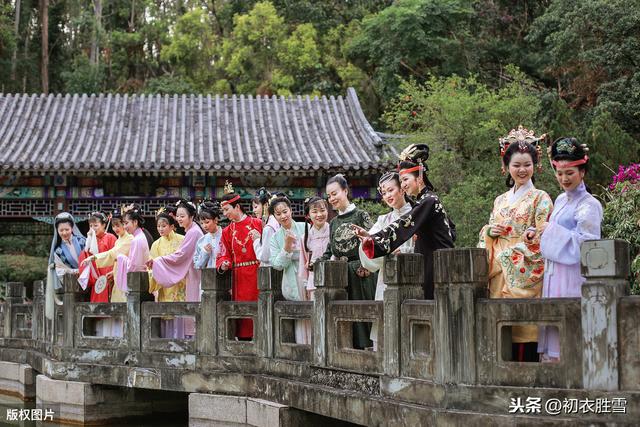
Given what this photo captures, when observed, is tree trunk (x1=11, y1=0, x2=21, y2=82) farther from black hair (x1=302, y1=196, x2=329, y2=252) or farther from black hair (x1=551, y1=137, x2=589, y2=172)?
black hair (x1=551, y1=137, x2=589, y2=172)

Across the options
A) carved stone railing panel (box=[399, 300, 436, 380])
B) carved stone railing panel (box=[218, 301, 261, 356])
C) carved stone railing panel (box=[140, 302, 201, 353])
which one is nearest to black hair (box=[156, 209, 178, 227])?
carved stone railing panel (box=[140, 302, 201, 353])

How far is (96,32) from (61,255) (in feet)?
79.7

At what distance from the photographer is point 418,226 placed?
674 centimetres

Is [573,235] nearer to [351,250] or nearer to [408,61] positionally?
[351,250]

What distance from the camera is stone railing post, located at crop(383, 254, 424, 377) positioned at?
21.5ft

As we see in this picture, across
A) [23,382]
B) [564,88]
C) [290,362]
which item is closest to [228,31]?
[564,88]

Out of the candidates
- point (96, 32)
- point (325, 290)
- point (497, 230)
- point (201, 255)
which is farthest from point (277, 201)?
point (96, 32)

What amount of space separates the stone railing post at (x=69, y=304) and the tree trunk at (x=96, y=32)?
81.3 ft

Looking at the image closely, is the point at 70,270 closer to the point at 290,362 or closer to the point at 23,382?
the point at 23,382

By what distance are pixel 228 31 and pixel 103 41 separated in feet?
15.9

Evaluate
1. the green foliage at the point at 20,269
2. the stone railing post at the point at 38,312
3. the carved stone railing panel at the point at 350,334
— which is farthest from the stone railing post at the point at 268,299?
the green foliage at the point at 20,269

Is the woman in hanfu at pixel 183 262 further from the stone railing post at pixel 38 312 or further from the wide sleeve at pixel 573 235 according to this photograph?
the wide sleeve at pixel 573 235

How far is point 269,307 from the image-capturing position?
8.64 m

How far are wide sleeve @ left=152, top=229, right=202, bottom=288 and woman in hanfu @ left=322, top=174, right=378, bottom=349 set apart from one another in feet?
8.90
